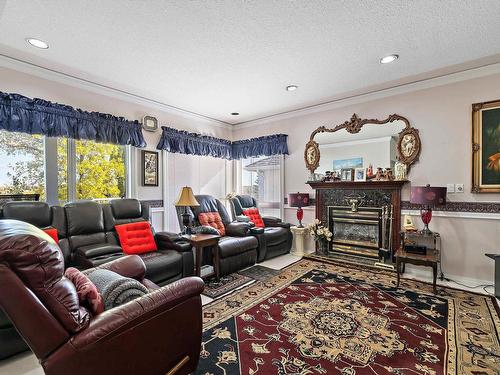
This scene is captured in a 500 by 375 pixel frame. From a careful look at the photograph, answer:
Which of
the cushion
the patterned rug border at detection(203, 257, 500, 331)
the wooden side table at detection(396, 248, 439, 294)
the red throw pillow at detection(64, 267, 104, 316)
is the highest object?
the red throw pillow at detection(64, 267, 104, 316)

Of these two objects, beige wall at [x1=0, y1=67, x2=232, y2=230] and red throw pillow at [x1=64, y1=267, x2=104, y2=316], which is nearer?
red throw pillow at [x1=64, y1=267, x2=104, y2=316]

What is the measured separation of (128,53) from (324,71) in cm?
235

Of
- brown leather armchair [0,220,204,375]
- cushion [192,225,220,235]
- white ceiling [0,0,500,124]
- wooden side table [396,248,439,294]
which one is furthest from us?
cushion [192,225,220,235]

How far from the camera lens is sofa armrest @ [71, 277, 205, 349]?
111 centimetres

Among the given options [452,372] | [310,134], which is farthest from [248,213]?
[452,372]

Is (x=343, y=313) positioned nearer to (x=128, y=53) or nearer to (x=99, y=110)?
(x=128, y=53)

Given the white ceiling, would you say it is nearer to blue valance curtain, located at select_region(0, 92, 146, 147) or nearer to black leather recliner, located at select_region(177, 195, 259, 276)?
blue valance curtain, located at select_region(0, 92, 146, 147)

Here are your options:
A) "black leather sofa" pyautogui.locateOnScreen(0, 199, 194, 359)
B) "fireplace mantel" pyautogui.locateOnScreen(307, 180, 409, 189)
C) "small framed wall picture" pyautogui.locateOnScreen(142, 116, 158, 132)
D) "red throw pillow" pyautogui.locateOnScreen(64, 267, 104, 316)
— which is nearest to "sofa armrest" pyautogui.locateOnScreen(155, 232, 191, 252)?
"black leather sofa" pyautogui.locateOnScreen(0, 199, 194, 359)

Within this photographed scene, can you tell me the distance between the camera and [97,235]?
9.78 feet

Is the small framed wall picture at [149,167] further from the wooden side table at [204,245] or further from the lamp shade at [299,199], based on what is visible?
the lamp shade at [299,199]

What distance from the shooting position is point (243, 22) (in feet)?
7.52

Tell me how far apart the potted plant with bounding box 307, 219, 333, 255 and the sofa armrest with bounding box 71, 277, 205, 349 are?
3.28m

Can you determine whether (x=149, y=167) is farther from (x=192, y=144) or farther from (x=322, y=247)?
(x=322, y=247)

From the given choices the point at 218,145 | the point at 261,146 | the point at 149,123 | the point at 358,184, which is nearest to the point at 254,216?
the point at 261,146
